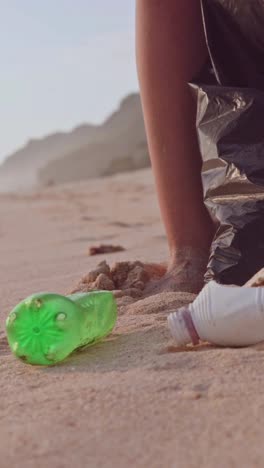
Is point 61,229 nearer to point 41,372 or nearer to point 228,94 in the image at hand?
point 228,94

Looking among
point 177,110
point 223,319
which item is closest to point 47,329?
point 223,319

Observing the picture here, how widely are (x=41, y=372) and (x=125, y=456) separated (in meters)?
0.52

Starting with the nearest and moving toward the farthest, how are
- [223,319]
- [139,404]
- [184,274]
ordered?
[139,404] → [223,319] → [184,274]

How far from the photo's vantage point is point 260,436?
114 centimetres

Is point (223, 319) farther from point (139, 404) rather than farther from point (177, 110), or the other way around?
point (177, 110)

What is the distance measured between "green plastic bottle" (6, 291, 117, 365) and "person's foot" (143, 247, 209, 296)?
18.8 inches

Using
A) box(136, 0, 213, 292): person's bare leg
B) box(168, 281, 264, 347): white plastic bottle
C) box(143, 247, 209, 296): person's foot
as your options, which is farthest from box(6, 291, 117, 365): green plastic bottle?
box(136, 0, 213, 292): person's bare leg

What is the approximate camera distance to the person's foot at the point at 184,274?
218cm

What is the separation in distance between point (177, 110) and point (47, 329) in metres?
0.86

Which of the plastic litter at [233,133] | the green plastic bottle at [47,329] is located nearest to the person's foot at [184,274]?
the plastic litter at [233,133]

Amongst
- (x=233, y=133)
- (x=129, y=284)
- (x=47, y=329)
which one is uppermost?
(x=233, y=133)

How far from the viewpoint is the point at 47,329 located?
5.46ft

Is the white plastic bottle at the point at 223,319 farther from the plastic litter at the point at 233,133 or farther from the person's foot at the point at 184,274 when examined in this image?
the person's foot at the point at 184,274

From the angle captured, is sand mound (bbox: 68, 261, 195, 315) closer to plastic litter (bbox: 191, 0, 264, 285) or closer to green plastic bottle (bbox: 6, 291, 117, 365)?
plastic litter (bbox: 191, 0, 264, 285)
